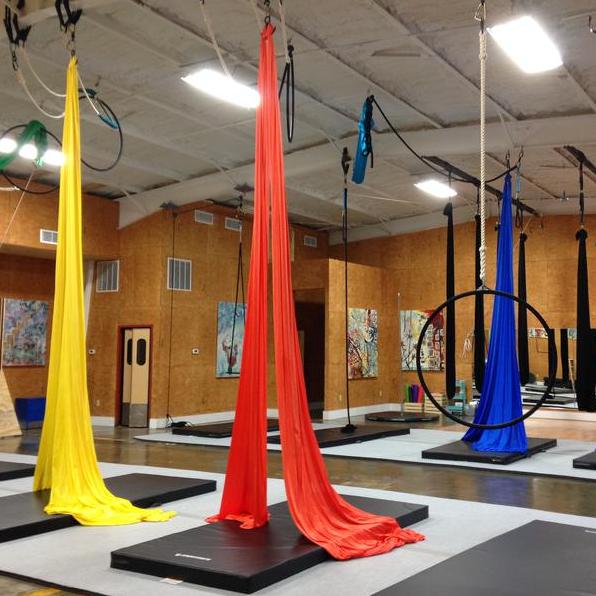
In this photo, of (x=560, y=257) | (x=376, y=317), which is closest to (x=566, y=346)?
(x=560, y=257)

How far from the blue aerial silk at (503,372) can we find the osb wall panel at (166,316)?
226 inches

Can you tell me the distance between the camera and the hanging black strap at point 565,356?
489 inches

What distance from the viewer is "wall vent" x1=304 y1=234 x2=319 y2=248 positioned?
1590 cm

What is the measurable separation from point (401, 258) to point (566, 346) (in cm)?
406

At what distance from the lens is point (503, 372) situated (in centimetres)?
817

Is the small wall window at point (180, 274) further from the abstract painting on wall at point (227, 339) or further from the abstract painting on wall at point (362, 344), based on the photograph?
the abstract painting on wall at point (362, 344)

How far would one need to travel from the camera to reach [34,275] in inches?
483

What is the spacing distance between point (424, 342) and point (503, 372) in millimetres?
6442

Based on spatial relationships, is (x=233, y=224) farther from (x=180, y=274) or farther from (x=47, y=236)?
(x=47, y=236)

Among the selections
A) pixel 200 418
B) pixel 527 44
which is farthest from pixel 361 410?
pixel 527 44

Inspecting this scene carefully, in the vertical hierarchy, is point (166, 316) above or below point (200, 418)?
above

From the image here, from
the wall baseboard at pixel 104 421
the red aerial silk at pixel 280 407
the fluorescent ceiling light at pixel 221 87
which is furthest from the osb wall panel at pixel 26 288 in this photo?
the red aerial silk at pixel 280 407

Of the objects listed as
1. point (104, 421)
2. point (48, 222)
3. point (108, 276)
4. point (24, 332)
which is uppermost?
point (48, 222)

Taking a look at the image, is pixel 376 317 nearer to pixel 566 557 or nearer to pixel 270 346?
pixel 270 346
